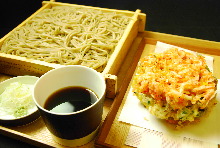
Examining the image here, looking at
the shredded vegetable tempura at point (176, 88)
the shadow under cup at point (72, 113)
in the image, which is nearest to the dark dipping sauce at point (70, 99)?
the shadow under cup at point (72, 113)

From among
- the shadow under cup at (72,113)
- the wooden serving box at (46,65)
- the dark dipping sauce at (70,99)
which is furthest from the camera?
the wooden serving box at (46,65)

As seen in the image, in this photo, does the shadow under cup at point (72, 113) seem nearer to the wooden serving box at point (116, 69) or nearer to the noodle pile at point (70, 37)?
the wooden serving box at point (116, 69)

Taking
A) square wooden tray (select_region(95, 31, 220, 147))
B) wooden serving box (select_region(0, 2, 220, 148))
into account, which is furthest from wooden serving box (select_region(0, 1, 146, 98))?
square wooden tray (select_region(95, 31, 220, 147))

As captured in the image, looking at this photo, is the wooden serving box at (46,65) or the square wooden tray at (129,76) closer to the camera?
the square wooden tray at (129,76)

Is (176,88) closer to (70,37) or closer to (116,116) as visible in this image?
(116,116)

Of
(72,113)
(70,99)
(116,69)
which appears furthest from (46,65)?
(72,113)

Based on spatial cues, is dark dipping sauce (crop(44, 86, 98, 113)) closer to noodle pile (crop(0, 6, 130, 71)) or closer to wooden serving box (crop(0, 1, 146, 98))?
wooden serving box (crop(0, 1, 146, 98))

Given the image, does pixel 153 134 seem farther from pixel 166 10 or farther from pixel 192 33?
pixel 166 10
